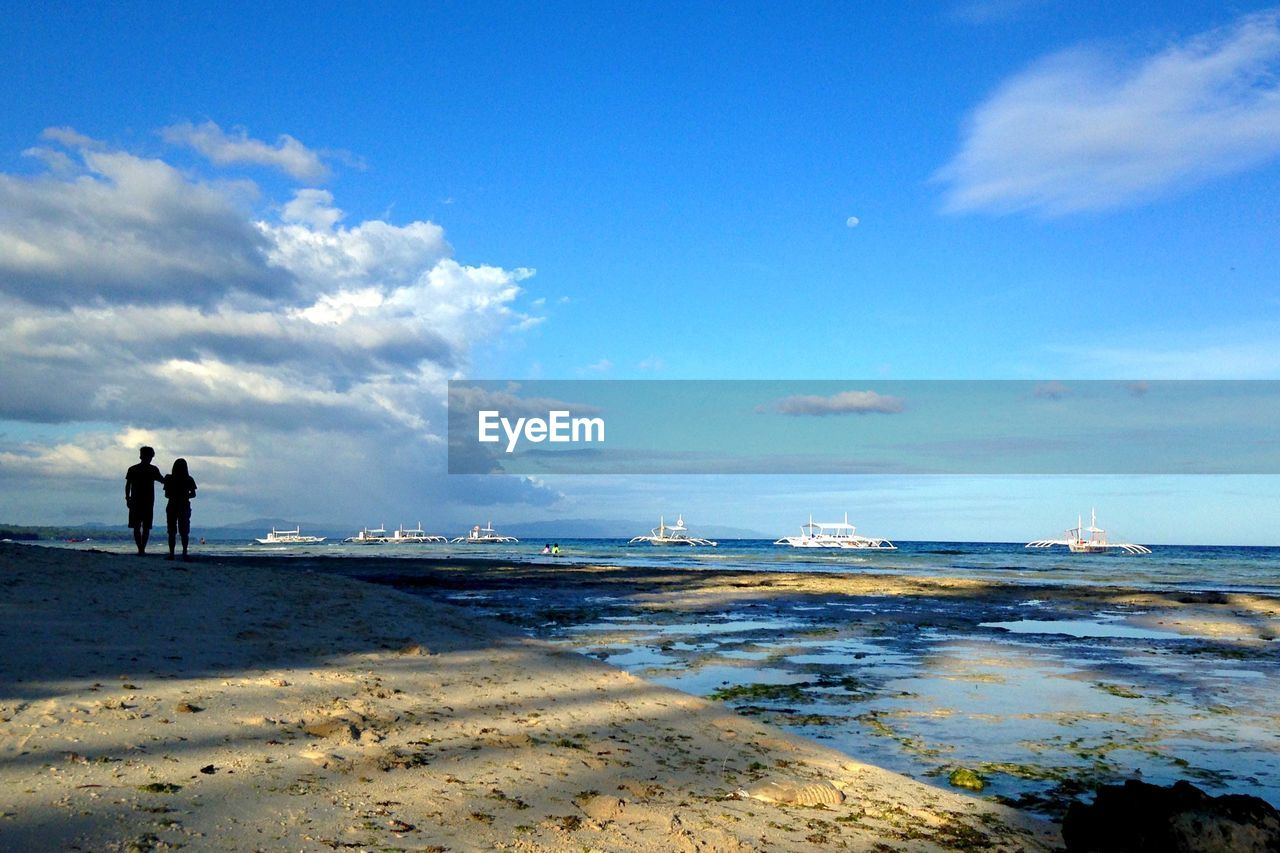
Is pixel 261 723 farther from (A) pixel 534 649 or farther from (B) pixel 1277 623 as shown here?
(B) pixel 1277 623

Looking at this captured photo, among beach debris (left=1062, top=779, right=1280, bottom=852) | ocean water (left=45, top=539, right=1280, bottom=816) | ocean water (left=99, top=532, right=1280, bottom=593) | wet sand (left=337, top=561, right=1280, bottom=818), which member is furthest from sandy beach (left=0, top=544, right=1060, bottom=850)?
ocean water (left=99, top=532, right=1280, bottom=593)

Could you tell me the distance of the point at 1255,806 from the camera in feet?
18.5

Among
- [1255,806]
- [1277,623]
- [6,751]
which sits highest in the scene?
[6,751]

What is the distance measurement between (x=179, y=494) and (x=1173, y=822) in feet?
56.1

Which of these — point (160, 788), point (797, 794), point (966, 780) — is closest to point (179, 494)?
point (160, 788)

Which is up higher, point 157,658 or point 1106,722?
point 157,658

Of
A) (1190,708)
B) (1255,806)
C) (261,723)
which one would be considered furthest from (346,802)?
(1190,708)

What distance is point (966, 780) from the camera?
26.3ft

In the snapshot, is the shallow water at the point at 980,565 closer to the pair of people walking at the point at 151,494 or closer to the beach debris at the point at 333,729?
the pair of people walking at the point at 151,494

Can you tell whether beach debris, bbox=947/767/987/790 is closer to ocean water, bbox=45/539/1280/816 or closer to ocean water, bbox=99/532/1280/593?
ocean water, bbox=45/539/1280/816

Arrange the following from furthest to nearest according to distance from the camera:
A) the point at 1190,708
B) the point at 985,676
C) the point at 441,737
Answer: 1. the point at 985,676
2. the point at 1190,708
3. the point at 441,737

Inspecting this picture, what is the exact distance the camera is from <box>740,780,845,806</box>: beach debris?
6855 millimetres

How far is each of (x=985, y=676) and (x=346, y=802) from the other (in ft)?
38.9

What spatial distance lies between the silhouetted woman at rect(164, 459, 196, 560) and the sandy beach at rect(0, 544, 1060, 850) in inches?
216
